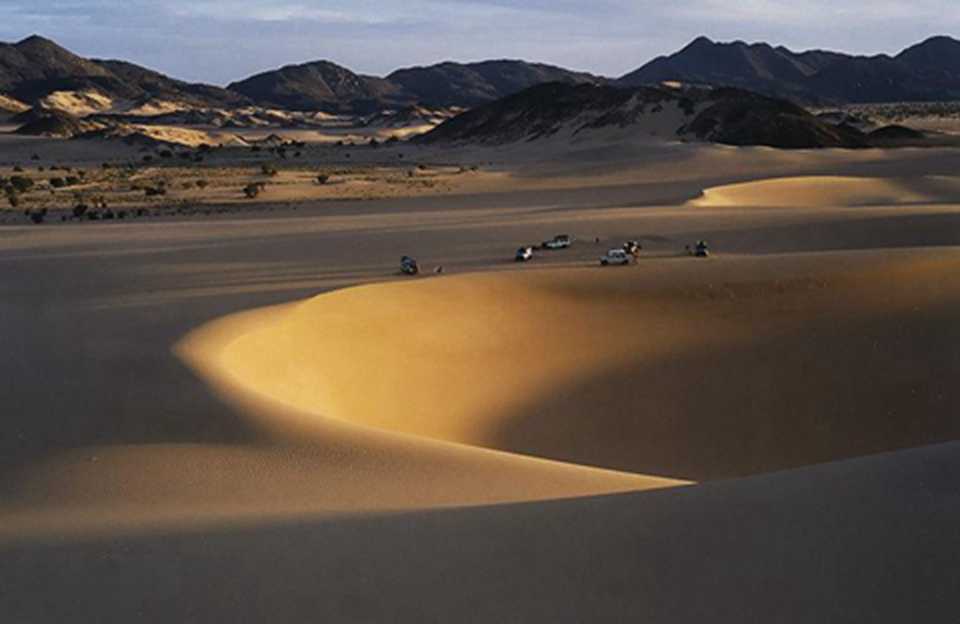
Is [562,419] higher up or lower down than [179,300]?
lower down

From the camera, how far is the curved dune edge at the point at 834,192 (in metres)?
45.5

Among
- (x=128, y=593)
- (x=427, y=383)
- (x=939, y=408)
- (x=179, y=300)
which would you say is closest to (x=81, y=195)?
(x=179, y=300)

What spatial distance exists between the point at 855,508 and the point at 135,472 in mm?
6985

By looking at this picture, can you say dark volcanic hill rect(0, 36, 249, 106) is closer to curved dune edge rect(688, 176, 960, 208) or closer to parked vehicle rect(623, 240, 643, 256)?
curved dune edge rect(688, 176, 960, 208)

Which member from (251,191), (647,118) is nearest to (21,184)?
(251,191)

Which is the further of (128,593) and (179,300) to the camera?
(179,300)

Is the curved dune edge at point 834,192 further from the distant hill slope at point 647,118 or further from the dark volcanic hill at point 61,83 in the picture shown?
the dark volcanic hill at point 61,83

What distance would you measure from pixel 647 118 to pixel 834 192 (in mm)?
48203

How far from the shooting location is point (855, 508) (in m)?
8.30

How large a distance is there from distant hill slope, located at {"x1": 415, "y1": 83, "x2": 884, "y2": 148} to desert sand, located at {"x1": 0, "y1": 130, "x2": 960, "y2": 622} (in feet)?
154

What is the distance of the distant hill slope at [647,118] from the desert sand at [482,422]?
154ft

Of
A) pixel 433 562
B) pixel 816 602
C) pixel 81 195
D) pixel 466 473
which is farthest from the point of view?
pixel 81 195

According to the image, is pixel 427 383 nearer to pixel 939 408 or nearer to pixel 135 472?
pixel 135 472

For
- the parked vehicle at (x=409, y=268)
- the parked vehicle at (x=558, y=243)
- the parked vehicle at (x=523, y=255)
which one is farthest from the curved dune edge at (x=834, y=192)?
the parked vehicle at (x=409, y=268)
